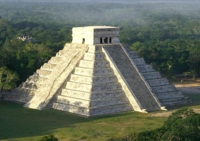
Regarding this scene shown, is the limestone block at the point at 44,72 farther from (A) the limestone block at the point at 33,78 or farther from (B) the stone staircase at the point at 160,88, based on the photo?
(B) the stone staircase at the point at 160,88

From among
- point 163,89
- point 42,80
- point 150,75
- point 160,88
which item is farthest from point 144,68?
point 42,80

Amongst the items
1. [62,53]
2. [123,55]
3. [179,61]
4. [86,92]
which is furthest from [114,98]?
[179,61]

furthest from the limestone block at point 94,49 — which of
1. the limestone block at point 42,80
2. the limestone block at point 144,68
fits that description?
the limestone block at point 42,80

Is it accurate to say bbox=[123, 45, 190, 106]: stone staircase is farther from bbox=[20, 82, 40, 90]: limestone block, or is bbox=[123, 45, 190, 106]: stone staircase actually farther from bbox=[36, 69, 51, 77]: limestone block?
bbox=[20, 82, 40, 90]: limestone block

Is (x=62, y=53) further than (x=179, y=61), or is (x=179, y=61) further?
(x=179, y=61)

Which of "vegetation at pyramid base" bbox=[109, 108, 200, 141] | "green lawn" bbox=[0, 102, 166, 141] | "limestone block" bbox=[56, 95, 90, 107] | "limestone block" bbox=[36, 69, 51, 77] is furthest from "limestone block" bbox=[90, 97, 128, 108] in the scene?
"vegetation at pyramid base" bbox=[109, 108, 200, 141]

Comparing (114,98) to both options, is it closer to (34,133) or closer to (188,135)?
(34,133)

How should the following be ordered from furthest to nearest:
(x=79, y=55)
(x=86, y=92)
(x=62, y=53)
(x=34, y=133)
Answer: (x=62, y=53)
(x=79, y=55)
(x=86, y=92)
(x=34, y=133)
